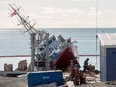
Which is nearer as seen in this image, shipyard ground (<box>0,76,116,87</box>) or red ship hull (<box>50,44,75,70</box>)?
shipyard ground (<box>0,76,116,87</box>)

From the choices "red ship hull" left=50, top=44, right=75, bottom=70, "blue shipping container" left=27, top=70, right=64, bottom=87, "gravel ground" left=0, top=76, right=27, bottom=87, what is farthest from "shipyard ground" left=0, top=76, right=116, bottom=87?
"red ship hull" left=50, top=44, right=75, bottom=70

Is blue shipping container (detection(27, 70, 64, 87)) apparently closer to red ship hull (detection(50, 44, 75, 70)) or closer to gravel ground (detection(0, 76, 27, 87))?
gravel ground (detection(0, 76, 27, 87))

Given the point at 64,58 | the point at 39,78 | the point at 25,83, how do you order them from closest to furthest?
1. the point at 39,78
2. the point at 25,83
3. the point at 64,58

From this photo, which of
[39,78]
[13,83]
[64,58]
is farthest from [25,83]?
[64,58]

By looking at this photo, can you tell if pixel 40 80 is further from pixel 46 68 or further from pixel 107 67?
pixel 46 68

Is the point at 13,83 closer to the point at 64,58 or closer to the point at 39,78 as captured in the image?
the point at 39,78

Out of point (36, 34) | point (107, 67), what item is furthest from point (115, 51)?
point (36, 34)

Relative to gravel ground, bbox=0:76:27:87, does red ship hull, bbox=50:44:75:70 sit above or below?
above

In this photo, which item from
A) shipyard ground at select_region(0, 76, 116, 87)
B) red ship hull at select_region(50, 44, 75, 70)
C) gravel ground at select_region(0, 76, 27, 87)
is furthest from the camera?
red ship hull at select_region(50, 44, 75, 70)

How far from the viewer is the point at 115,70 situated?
22641 mm

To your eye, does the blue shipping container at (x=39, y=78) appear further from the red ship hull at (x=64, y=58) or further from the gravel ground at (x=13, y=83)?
the red ship hull at (x=64, y=58)

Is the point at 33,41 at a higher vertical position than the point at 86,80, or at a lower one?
higher

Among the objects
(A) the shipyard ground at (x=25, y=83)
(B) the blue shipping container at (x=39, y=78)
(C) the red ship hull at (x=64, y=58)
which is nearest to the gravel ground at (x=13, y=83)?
(A) the shipyard ground at (x=25, y=83)

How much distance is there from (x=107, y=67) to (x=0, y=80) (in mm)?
6751
